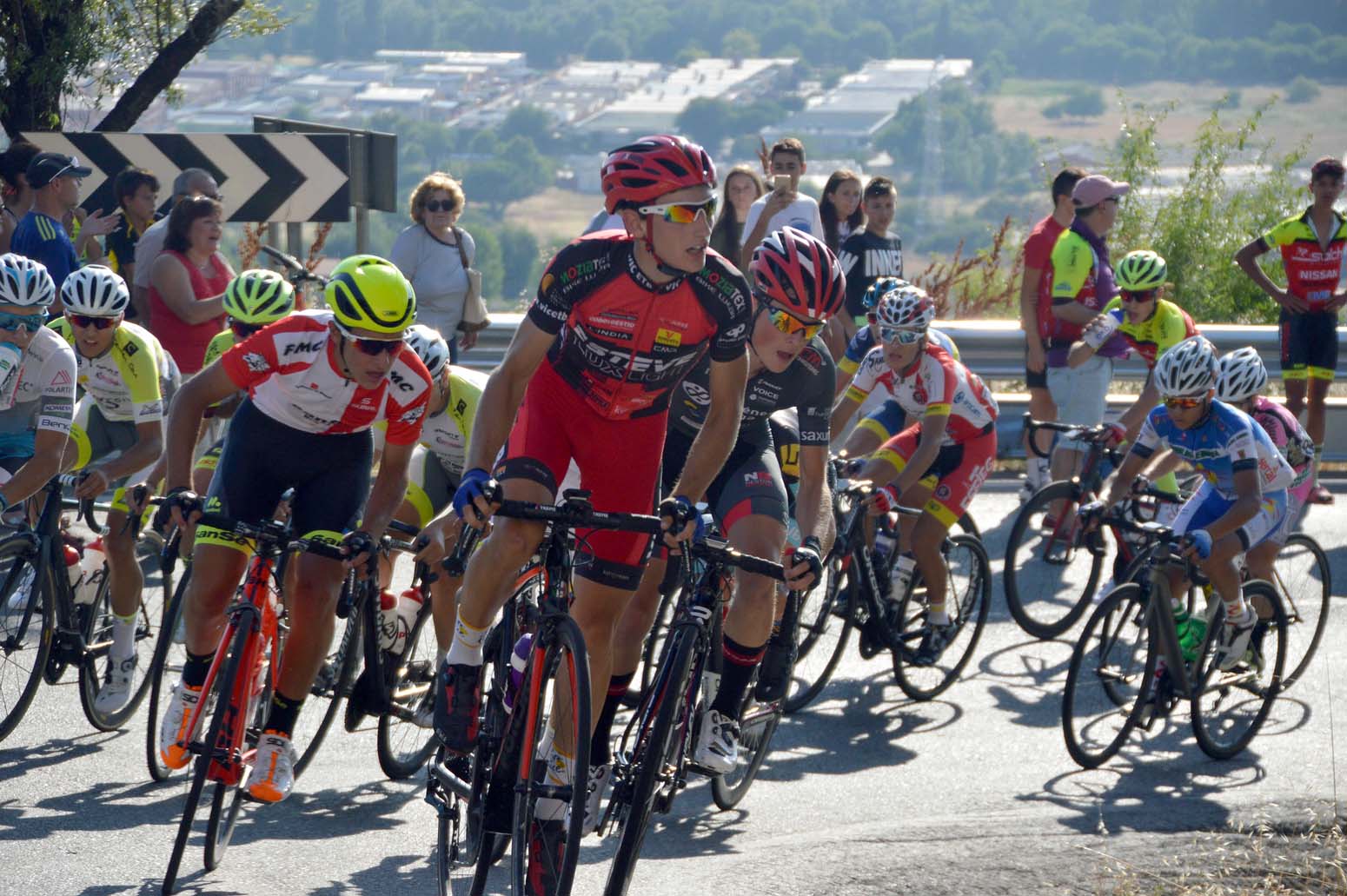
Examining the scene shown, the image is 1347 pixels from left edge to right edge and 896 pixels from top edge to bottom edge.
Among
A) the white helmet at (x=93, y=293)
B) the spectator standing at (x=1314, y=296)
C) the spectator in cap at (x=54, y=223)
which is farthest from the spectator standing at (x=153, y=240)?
the spectator standing at (x=1314, y=296)

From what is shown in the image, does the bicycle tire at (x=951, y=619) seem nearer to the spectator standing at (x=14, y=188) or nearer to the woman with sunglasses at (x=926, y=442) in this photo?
the woman with sunglasses at (x=926, y=442)

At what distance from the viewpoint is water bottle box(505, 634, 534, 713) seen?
191 inches

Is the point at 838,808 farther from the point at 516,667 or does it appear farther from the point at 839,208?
the point at 839,208

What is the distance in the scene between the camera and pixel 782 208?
1113 centimetres

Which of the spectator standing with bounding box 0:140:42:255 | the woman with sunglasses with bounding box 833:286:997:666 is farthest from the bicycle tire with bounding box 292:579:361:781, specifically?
the spectator standing with bounding box 0:140:42:255

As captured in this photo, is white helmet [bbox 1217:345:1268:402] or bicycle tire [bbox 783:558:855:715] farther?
white helmet [bbox 1217:345:1268:402]

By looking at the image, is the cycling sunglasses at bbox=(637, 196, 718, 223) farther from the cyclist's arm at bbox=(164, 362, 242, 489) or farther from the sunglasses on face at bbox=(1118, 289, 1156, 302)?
the sunglasses on face at bbox=(1118, 289, 1156, 302)

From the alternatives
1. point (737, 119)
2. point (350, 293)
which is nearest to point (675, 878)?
point (350, 293)

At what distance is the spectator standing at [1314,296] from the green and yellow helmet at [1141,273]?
191 centimetres

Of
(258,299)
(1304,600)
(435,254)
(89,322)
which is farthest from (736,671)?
(435,254)

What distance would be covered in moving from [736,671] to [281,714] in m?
1.65

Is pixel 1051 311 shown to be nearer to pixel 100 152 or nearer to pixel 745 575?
pixel 745 575

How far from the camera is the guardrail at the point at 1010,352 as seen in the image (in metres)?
12.7

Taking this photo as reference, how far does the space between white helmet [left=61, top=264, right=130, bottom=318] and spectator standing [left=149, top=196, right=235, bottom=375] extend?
2.04 m
